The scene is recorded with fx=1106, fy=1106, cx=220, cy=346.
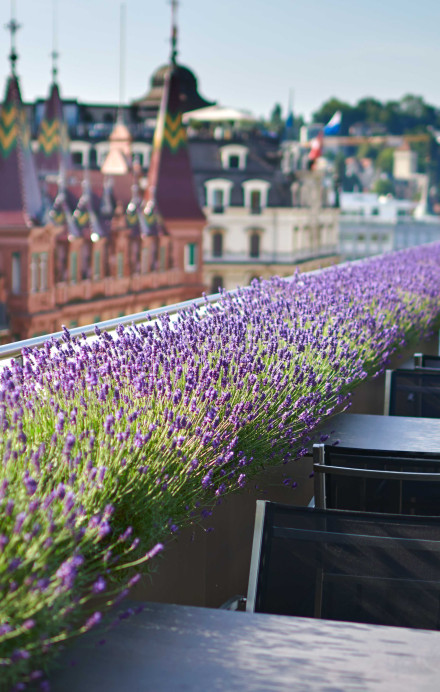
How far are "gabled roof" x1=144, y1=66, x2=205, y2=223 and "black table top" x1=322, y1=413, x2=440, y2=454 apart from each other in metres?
64.9

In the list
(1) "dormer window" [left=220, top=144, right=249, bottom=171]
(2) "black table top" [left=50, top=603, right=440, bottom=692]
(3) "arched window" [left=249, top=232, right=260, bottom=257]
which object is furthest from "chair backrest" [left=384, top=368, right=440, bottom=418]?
(3) "arched window" [left=249, top=232, right=260, bottom=257]

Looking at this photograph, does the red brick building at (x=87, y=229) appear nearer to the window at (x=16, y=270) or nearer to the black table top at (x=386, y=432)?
the window at (x=16, y=270)

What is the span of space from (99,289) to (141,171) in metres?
15.8

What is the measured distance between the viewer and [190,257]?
70.6m

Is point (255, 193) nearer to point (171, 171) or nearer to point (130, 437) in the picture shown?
point (171, 171)

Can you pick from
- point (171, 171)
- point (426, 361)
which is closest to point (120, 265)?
point (171, 171)

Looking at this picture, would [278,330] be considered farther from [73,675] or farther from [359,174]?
[359,174]

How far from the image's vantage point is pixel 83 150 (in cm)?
7894

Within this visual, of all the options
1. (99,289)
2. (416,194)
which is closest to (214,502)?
(99,289)

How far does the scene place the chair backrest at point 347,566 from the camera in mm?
2635

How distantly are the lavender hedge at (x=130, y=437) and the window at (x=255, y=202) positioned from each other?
250 feet

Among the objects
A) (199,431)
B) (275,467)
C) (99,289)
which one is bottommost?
(99,289)

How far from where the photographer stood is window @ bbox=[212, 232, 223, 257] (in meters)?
82.3

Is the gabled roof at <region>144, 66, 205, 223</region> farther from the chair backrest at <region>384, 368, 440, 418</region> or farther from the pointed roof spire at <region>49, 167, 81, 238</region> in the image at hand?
the chair backrest at <region>384, 368, 440, 418</region>
